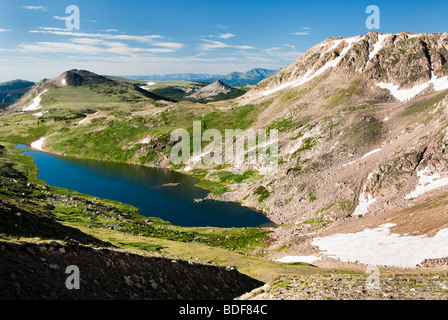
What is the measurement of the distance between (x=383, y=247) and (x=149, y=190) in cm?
8378

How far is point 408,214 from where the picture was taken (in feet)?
192

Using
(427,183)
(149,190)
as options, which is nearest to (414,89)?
(427,183)

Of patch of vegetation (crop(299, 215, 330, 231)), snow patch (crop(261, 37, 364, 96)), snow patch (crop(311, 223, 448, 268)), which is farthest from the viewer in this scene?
snow patch (crop(261, 37, 364, 96))

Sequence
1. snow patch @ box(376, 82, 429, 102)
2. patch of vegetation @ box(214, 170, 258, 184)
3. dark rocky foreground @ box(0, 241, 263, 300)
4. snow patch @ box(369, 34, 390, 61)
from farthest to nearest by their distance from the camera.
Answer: snow patch @ box(369, 34, 390, 61), snow patch @ box(376, 82, 429, 102), patch of vegetation @ box(214, 170, 258, 184), dark rocky foreground @ box(0, 241, 263, 300)

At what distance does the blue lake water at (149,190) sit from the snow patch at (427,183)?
34457 mm

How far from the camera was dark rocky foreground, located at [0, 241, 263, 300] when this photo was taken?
623 inches

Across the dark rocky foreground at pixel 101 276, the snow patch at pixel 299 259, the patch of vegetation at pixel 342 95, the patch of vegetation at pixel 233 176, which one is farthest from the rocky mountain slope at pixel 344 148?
the dark rocky foreground at pixel 101 276

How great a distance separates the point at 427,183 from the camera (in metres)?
65.4

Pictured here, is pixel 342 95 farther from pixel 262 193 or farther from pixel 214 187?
pixel 214 187

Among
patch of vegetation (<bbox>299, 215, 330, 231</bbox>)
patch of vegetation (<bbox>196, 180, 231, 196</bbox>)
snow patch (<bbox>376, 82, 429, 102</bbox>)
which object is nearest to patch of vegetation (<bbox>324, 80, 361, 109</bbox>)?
snow patch (<bbox>376, 82, 429, 102</bbox>)

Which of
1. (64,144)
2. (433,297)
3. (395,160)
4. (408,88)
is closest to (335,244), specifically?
(395,160)

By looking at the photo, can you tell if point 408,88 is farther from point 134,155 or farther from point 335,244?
point 134,155

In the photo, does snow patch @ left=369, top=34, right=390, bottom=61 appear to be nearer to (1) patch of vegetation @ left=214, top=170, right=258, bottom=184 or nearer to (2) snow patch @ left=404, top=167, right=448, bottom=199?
(1) patch of vegetation @ left=214, top=170, right=258, bottom=184

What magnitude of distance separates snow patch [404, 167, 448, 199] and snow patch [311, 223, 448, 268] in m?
12.4
